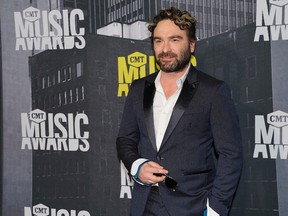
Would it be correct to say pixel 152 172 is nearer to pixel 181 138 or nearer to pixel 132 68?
pixel 181 138

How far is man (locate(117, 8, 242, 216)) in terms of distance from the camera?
236cm

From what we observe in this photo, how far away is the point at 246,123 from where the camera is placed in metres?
3.47

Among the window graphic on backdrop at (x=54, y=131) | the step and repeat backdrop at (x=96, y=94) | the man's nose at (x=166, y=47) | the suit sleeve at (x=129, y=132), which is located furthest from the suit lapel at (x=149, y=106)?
the window graphic on backdrop at (x=54, y=131)

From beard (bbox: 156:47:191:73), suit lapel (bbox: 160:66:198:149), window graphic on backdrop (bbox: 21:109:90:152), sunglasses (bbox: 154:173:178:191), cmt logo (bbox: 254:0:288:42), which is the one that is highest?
cmt logo (bbox: 254:0:288:42)

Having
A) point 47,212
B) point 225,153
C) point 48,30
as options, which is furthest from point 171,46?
point 47,212

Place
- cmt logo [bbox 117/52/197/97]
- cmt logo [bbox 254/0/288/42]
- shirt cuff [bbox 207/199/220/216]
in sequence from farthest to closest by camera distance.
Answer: cmt logo [bbox 117/52/197/97]
cmt logo [bbox 254/0/288/42]
shirt cuff [bbox 207/199/220/216]

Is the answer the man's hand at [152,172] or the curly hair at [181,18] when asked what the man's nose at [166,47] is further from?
the man's hand at [152,172]

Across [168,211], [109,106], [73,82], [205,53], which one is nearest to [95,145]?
[109,106]

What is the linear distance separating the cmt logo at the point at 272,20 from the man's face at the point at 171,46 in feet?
3.61

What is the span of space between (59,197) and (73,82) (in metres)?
1.09

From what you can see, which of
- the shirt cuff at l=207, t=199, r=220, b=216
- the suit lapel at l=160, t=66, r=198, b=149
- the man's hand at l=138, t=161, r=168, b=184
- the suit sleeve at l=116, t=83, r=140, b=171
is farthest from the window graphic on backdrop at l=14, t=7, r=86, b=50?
the shirt cuff at l=207, t=199, r=220, b=216

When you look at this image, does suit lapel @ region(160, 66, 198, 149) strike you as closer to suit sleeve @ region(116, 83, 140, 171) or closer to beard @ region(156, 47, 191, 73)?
beard @ region(156, 47, 191, 73)

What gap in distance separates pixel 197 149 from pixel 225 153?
0.57 feet

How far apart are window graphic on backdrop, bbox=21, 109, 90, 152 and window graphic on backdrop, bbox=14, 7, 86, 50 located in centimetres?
63
